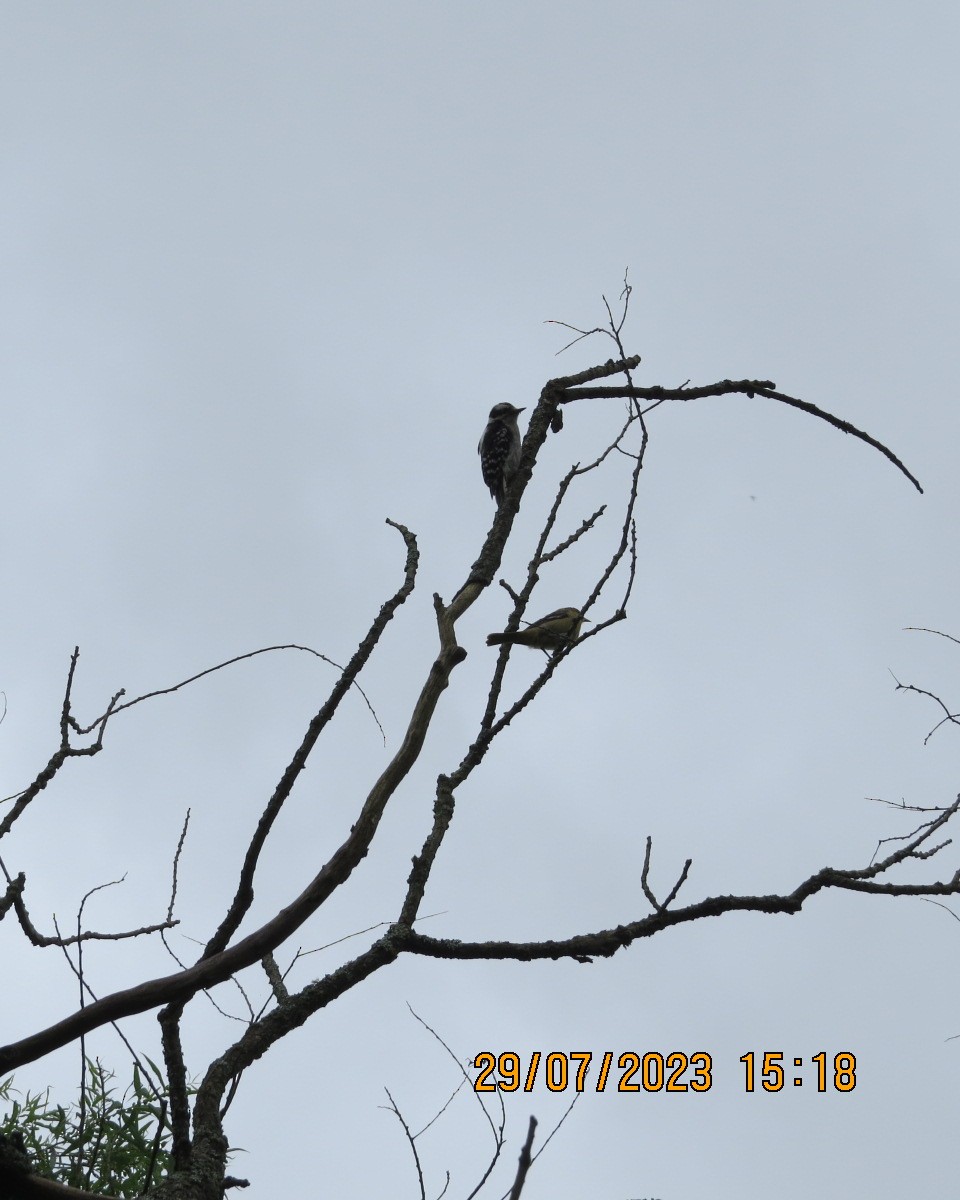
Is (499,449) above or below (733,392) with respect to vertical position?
above

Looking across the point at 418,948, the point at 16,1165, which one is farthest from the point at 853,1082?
the point at 16,1165

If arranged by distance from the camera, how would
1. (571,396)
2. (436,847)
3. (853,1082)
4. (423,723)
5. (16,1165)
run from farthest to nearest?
(853,1082) → (571,396) → (436,847) → (423,723) → (16,1165)

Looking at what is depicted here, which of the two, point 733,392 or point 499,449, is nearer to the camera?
point 733,392

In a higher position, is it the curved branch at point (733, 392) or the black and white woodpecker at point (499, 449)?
the black and white woodpecker at point (499, 449)

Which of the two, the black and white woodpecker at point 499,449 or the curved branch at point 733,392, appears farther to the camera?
the black and white woodpecker at point 499,449

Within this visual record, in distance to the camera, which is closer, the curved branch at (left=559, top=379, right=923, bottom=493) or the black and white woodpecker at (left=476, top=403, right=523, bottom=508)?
the curved branch at (left=559, top=379, right=923, bottom=493)

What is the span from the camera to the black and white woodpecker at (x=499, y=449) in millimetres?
9445

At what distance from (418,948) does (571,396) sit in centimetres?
198

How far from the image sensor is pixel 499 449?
32.0 feet

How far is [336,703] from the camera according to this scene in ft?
9.63

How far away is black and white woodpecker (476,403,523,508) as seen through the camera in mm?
9445

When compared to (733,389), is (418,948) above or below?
below

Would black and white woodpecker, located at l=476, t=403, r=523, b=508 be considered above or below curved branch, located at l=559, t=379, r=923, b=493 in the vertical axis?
above

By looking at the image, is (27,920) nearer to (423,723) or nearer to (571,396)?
(423,723)
